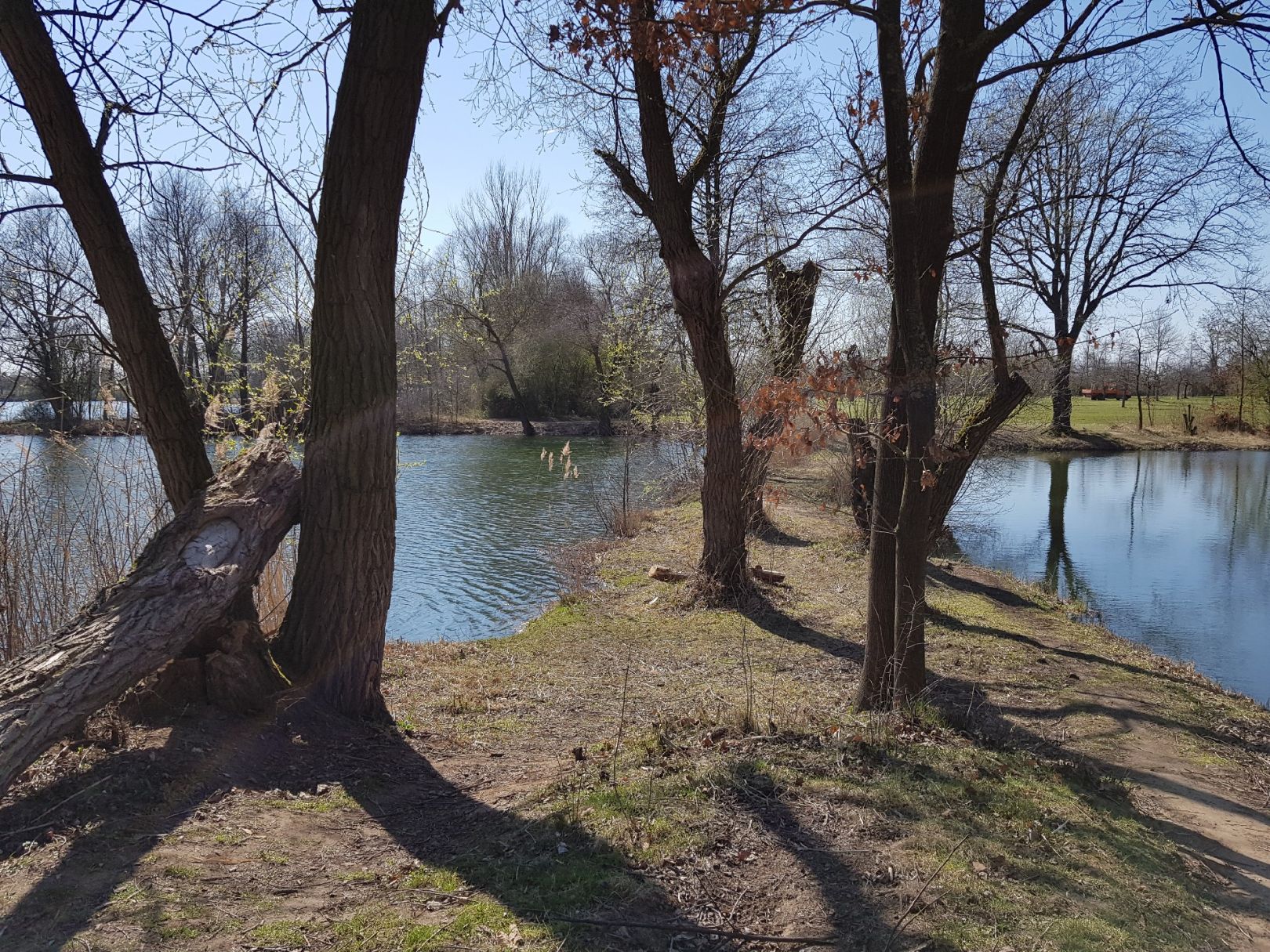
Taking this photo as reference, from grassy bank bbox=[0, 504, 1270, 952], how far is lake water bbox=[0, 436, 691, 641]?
2.84 meters

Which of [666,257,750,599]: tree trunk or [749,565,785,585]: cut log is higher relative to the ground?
[666,257,750,599]: tree trunk

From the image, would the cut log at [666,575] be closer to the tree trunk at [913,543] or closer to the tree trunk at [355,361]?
the tree trunk at [913,543]

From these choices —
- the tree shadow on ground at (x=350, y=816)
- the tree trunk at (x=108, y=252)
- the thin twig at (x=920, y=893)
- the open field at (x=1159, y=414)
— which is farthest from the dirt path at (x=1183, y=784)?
the open field at (x=1159, y=414)

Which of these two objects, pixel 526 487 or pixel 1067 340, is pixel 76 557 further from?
pixel 526 487

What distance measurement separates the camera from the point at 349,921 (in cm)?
257

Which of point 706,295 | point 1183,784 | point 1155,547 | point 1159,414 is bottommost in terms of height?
point 1155,547

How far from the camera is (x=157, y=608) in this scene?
3758 mm

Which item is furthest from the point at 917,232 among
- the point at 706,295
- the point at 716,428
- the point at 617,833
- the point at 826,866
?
the point at 716,428

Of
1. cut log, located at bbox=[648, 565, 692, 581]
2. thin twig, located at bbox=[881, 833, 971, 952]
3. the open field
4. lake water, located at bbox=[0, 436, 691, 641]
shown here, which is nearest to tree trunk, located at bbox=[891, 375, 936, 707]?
thin twig, located at bbox=[881, 833, 971, 952]

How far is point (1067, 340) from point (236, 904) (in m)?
4.60

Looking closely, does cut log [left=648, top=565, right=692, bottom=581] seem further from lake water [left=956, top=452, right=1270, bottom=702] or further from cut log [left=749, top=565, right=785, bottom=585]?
lake water [left=956, top=452, right=1270, bottom=702]

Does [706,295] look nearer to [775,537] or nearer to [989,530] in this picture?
[775,537]

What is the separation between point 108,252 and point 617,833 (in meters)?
3.99

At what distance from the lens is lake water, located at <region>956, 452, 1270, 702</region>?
10.8 metres
